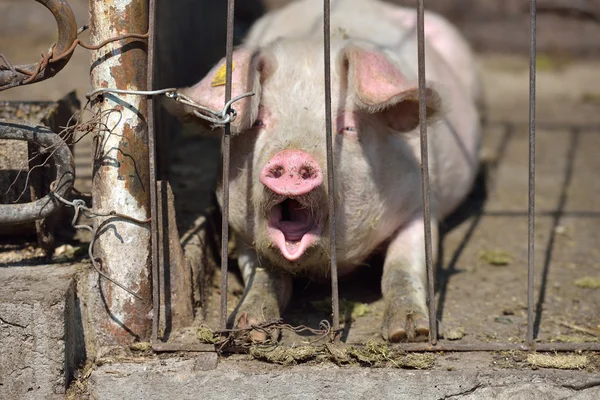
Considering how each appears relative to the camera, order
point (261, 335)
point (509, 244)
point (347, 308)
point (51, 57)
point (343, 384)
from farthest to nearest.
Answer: point (509, 244), point (347, 308), point (261, 335), point (343, 384), point (51, 57)

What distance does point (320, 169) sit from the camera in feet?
9.36

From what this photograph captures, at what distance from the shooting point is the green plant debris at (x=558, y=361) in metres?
2.72

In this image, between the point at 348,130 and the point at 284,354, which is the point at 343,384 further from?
the point at 348,130

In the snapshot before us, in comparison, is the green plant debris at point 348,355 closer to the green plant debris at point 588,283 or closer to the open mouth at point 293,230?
the open mouth at point 293,230

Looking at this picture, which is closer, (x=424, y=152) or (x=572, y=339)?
(x=424, y=152)

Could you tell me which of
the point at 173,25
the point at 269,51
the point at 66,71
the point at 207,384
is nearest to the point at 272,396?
the point at 207,384

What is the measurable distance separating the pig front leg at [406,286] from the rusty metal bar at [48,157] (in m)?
1.22

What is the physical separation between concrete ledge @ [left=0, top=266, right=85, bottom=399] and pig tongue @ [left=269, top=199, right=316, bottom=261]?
0.74 m

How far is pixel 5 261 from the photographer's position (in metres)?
3.05

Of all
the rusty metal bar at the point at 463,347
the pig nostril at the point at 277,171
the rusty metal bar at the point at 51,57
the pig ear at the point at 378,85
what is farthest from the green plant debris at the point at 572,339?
the rusty metal bar at the point at 51,57

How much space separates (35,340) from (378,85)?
1464mm

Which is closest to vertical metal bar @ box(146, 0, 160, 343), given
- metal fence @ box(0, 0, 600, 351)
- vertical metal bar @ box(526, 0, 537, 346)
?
metal fence @ box(0, 0, 600, 351)

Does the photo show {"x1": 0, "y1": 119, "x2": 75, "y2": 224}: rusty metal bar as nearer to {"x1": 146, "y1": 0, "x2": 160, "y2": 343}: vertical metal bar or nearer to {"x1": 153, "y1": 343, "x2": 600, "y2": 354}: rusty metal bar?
{"x1": 146, "y1": 0, "x2": 160, "y2": 343}: vertical metal bar

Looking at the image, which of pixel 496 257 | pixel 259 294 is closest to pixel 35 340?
pixel 259 294
